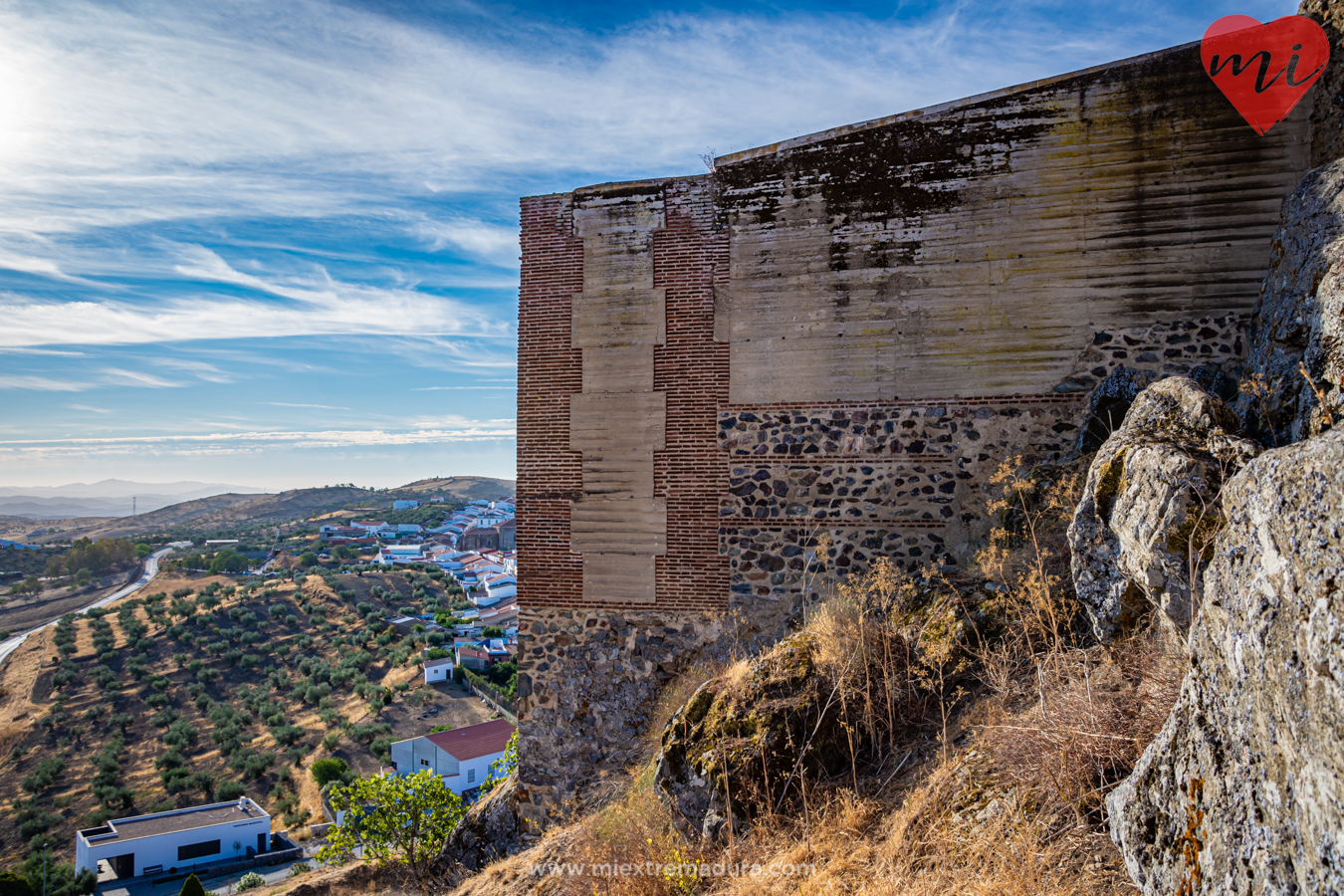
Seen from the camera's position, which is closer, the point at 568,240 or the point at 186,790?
the point at 568,240

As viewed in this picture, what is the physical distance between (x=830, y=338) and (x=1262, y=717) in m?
6.20

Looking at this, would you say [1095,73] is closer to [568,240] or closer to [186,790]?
[568,240]

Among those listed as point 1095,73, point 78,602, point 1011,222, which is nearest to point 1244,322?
point 1011,222

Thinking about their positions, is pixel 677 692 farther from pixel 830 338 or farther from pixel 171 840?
pixel 171 840

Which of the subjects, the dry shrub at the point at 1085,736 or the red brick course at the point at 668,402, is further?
the red brick course at the point at 668,402

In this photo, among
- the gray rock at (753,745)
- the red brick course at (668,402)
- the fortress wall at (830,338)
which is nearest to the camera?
the gray rock at (753,745)

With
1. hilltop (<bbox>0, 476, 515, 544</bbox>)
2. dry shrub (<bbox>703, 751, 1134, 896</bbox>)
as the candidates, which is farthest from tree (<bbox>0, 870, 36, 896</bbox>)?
hilltop (<bbox>0, 476, 515, 544</bbox>)

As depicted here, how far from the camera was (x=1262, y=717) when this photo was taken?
2.52 metres

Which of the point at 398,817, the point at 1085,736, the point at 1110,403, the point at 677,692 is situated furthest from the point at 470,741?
the point at 1085,736

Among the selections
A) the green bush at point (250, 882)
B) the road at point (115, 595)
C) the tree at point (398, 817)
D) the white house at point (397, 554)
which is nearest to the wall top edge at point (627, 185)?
the tree at point (398, 817)

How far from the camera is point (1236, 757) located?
2.63m

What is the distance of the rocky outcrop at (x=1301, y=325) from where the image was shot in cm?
482

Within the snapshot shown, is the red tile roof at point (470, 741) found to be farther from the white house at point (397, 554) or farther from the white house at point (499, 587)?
the white house at point (397, 554)

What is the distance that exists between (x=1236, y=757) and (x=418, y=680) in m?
49.3
